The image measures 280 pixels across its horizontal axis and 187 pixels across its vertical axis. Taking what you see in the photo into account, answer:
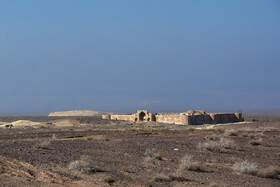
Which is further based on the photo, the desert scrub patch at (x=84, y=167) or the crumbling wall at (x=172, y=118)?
the crumbling wall at (x=172, y=118)

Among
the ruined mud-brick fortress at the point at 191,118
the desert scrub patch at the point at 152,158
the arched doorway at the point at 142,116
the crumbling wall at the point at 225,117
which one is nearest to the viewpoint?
the desert scrub patch at the point at 152,158

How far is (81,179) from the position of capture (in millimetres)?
13336

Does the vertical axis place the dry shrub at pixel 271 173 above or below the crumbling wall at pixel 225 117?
below

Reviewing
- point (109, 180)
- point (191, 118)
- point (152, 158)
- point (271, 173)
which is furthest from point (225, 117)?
point (109, 180)

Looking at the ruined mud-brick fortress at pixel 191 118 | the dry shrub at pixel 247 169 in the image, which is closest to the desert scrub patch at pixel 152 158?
the dry shrub at pixel 247 169

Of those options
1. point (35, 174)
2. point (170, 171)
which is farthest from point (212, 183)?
point (35, 174)

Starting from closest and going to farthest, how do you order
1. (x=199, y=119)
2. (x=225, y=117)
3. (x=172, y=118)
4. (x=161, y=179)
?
(x=161, y=179) → (x=199, y=119) → (x=172, y=118) → (x=225, y=117)

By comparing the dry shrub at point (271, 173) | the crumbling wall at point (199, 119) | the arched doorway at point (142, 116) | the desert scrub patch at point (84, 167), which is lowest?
the dry shrub at point (271, 173)

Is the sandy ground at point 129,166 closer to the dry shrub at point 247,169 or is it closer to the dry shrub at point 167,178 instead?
the dry shrub at point 167,178

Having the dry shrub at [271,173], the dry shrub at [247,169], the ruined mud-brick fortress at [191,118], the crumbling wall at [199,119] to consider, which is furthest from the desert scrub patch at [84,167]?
the crumbling wall at [199,119]

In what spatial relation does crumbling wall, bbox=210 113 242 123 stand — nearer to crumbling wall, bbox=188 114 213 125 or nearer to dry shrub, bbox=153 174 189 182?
crumbling wall, bbox=188 114 213 125

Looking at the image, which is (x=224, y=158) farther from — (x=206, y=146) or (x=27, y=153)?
(x=27, y=153)

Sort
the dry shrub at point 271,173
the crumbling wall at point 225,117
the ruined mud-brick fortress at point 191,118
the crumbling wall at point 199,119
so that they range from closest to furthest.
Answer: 1. the dry shrub at point 271,173
2. the ruined mud-brick fortress at point 191,118
3. the crumbling wall at point 199,119
4. the crumbling wall at point 225,117

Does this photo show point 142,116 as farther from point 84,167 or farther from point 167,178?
point 167,178
